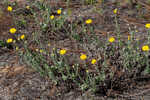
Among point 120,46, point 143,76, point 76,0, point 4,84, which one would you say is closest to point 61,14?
point 76,0

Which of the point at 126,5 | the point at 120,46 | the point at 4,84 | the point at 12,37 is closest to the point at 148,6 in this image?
the point at 126,5

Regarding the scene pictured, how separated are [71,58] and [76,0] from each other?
5.11ft

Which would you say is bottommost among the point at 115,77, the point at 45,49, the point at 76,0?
the point at 115,77

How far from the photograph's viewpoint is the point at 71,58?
8.73ft

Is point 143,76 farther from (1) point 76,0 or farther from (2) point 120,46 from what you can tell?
(1) point 76,0

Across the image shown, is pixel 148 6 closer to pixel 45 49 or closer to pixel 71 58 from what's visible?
pixel 71 58

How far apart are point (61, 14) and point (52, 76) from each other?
5.03ft

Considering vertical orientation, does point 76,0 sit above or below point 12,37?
above

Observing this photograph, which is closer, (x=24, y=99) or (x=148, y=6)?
(x=24, y=99)

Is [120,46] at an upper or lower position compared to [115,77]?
upper

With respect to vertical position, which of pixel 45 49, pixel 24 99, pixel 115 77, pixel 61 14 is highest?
pixel 61 14

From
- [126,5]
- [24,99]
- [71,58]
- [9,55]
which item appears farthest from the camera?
[126,5]

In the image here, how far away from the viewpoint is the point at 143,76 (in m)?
2.28

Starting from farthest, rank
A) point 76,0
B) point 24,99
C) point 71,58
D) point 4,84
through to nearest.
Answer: point 76,0 < point 71,58 < point 4,84 < point 24,99
